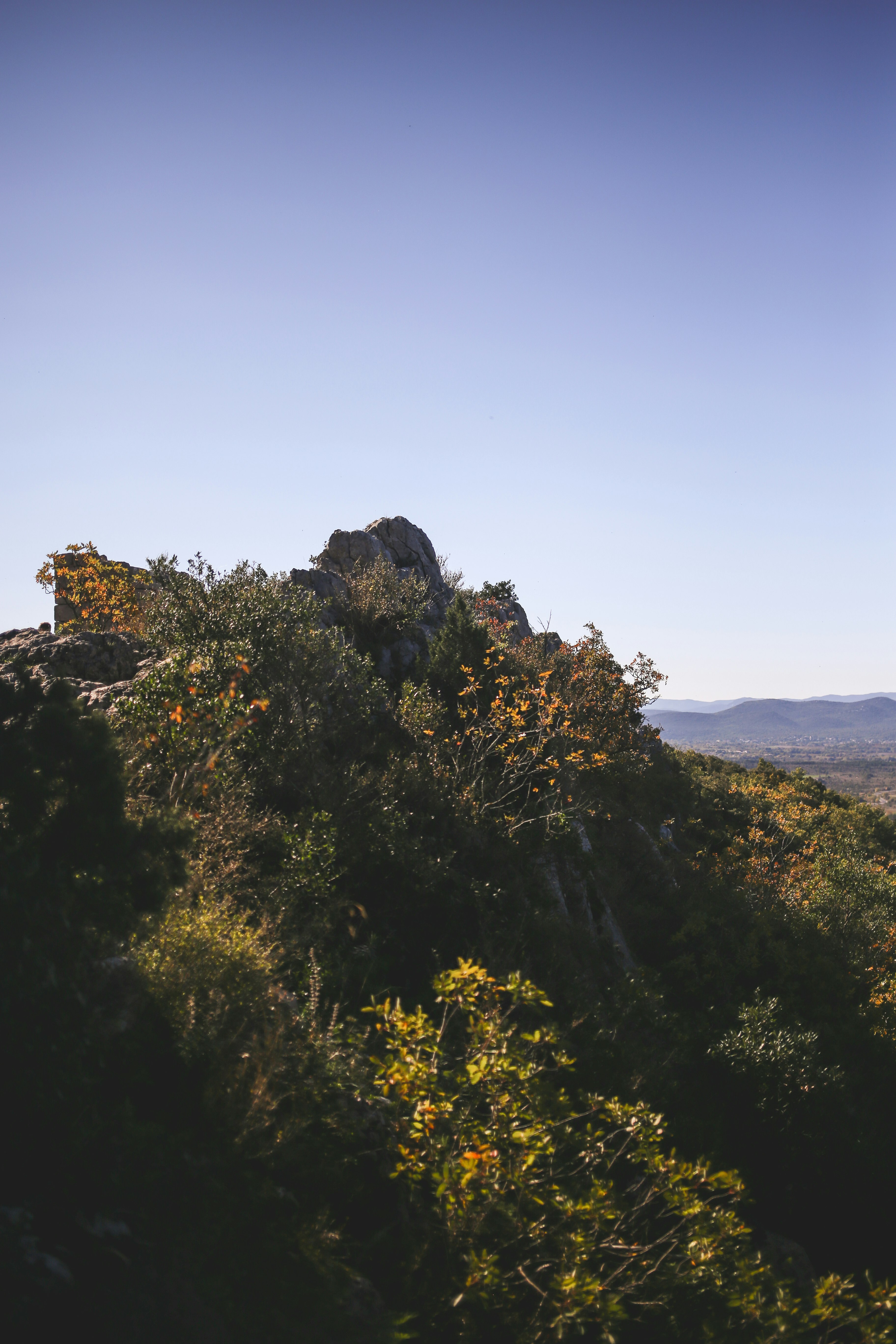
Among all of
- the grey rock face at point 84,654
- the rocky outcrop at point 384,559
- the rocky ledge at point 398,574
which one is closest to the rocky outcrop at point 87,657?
the grey rock face at point 84,654

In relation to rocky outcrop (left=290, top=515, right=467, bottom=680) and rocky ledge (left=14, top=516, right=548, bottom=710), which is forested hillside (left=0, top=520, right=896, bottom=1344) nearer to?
rocky ledge (left=14, top=516, right=548, bottom=710)

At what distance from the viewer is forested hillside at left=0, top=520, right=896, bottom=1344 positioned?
140 inches

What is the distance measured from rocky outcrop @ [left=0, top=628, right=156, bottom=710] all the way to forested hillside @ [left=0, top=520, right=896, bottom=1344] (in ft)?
0.30

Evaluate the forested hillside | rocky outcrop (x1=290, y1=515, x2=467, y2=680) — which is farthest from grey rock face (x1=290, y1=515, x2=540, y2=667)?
the forested hillside

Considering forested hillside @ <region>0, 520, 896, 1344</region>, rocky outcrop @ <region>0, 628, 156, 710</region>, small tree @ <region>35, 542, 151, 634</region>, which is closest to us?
forested hillside @ <region>0, 520, 896, 1344</region>

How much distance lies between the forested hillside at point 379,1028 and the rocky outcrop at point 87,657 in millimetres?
90

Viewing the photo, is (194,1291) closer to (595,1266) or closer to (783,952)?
(595,1266)

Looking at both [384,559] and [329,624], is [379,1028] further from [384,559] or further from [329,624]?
[384,559]

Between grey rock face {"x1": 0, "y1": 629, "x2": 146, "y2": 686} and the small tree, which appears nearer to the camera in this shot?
grey rock face {"x1": 0, "y1": 629, "x2": 146, "y2": 686}

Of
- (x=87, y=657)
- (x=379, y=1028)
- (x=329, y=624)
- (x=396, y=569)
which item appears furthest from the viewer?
(x=396, y=569)

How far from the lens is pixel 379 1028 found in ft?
14.4

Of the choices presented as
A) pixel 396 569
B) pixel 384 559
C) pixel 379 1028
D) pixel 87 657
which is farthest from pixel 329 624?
pixel 379 1028

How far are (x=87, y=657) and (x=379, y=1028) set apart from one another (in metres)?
9.52

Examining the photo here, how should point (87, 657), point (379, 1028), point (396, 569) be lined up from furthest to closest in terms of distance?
point (396, 569) < point (87, 657) < point (379, 1028)
